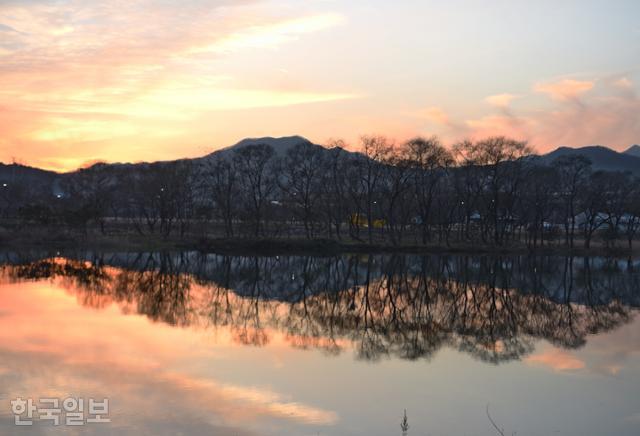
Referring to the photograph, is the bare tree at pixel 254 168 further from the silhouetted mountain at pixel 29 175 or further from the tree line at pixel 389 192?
the silhouetted mountain at pixel 29 175

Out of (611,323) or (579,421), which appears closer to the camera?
(579,421)

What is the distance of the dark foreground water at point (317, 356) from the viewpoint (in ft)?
41.2

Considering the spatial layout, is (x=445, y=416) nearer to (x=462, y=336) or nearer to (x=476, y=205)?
(x=462, y=336)

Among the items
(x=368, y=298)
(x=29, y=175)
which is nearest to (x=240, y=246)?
(x=368, y=298)

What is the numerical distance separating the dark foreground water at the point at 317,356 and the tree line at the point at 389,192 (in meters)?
39.8

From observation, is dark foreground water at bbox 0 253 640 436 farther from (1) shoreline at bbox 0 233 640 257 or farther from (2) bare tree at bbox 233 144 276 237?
(2) bare tree at bbox 233 144 276 237

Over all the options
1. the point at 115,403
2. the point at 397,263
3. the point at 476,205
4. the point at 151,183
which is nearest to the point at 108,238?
the point at 151,183

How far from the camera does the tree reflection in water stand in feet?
70.1

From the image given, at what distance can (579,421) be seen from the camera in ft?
42.5

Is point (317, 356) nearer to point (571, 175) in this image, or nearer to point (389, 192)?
point (389, 192)

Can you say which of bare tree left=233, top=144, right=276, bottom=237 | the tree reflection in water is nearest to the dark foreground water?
the tree reflection in water

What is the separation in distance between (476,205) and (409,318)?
62.5 metres

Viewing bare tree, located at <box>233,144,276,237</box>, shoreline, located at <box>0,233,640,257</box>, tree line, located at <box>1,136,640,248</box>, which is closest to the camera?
shoreline, located at <box>0,233,640,257</box>

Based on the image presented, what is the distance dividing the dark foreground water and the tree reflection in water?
160 mm
